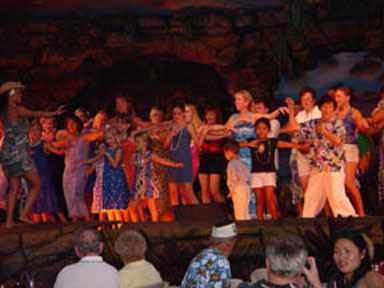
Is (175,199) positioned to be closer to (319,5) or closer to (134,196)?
(134,196)

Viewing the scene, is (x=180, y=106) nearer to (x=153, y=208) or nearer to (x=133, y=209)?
(x=153, y=208)

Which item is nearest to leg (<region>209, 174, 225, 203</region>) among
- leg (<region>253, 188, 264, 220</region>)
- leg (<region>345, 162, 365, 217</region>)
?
leg (<region>253, 188, 264, 220</region>)

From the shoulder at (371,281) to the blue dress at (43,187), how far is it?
250 inches

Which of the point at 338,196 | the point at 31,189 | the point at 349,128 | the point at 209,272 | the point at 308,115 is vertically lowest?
the point at 209,272

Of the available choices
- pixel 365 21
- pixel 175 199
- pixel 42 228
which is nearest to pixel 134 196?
pixel 175 199

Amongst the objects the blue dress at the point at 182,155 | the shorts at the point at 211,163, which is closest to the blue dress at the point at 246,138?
the shorts at the point at 211,163

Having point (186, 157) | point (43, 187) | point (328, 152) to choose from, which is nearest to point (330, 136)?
point (328, 152)

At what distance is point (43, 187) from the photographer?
988cm

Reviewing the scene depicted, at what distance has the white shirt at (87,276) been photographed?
444 cm

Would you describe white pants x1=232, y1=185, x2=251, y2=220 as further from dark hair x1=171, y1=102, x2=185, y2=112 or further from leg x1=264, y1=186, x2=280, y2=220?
dark hair x1=171, y1=102, x2=185, y2=112

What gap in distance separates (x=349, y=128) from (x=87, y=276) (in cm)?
508

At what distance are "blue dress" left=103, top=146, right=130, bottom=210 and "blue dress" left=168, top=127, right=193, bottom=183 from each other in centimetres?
81

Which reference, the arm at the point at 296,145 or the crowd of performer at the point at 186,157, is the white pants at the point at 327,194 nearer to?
the crowd of performer at the point at 186,157

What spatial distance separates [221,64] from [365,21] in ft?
10.3
